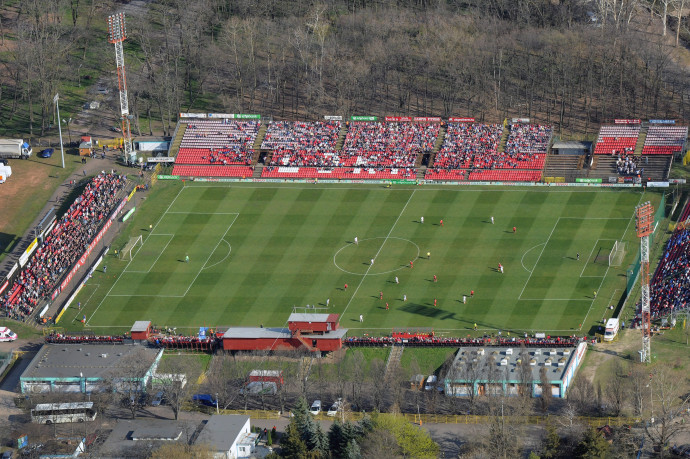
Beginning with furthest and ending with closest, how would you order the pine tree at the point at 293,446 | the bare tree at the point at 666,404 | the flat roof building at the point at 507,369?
the flat roof building at the point at 507,369, the bare tree at the point at 666,404, the pine tree at the point at 293,446

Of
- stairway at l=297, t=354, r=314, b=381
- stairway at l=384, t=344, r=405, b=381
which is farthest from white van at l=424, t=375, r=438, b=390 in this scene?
stairway at l=297, t=354, r=314, b=381

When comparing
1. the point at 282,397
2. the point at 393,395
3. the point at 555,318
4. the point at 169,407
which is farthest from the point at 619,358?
the point at 169,407

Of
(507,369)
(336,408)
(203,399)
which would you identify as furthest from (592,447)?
(203,399)

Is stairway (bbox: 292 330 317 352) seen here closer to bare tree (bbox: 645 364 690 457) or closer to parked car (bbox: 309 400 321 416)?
parked car (bbox: 309 400 321 416)

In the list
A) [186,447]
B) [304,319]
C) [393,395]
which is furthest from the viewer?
[304,319]

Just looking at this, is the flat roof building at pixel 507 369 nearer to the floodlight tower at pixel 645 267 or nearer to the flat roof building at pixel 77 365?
the floodlight tower at pixel 645 267

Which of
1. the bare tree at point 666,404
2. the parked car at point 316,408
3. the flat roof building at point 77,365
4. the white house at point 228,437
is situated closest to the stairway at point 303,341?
the parked car at point 316,408

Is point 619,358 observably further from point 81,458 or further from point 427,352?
point 81,458
